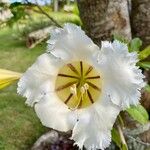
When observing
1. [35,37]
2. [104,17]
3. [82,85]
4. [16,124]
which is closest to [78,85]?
[82,85]

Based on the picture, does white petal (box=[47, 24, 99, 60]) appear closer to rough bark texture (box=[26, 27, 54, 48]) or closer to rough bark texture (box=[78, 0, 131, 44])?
rough bark texture (box=[78, 0, 131, 44])

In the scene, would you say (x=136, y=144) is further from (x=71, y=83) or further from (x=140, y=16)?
(x=71, y=83)

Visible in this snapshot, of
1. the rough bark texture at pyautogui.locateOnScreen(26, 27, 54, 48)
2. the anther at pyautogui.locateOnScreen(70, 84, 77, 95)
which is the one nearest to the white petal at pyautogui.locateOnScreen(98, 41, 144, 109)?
the anther at pyautogui.locateOnScreen(70, 84, 77, 95)

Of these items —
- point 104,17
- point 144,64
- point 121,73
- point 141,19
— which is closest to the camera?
point 121,73

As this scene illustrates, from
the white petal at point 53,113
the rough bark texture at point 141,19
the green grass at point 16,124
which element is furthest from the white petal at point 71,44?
the green grass at point 16,124

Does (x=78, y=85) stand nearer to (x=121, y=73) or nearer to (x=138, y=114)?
(x=121, y=73)

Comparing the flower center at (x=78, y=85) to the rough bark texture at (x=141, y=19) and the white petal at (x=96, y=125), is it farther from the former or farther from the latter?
the rough bark texture at (x=141, y=19)
